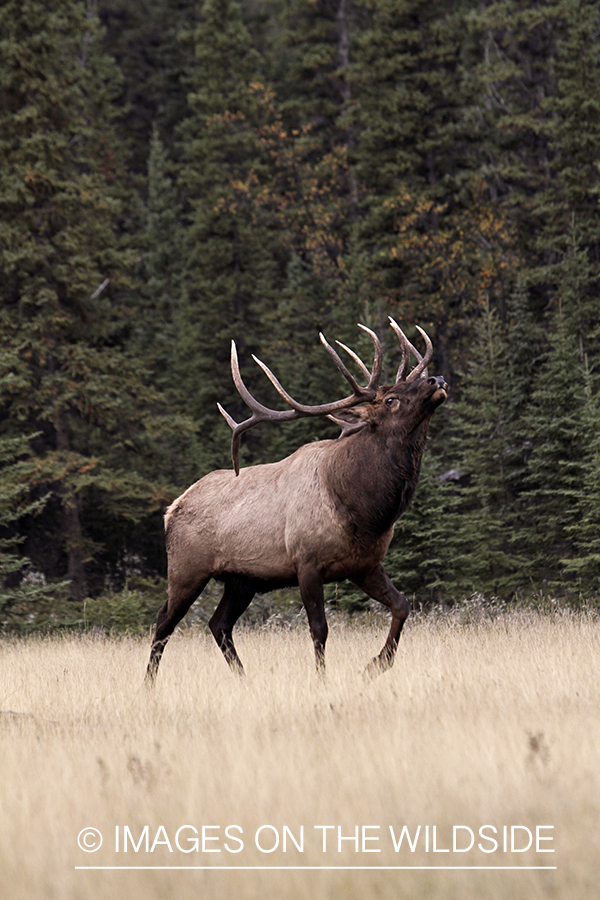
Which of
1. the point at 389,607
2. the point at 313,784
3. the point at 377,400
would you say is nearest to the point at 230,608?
the point at 389,607

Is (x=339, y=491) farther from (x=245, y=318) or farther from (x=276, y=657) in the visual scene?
(x=245, y=318)

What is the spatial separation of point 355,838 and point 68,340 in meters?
17.1

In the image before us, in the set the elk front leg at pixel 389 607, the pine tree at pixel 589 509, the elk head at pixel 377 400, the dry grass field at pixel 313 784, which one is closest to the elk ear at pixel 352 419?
the elk head at pixel 377 400

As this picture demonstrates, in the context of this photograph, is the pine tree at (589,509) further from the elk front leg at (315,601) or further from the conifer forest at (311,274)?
the elk front leg at (315,601)

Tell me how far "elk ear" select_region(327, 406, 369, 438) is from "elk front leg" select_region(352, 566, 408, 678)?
1157 millimetres

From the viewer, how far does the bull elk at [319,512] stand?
7.84m

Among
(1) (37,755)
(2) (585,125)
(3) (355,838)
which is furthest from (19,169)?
(3) (355,838)

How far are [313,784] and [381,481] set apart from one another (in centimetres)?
366

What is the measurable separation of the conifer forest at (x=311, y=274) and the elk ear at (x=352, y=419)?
19.2 ft

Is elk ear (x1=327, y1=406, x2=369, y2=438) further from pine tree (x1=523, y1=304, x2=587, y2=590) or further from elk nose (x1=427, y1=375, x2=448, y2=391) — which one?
pine tree (x1=523, y1=304, x2=587, y2=590)

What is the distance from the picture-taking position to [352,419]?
8328 millimetres

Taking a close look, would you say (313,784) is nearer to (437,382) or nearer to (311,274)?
(437,382)

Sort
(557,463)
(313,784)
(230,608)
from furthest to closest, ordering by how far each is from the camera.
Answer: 1. (557,463)
2. (230,608)
3. (313,784)

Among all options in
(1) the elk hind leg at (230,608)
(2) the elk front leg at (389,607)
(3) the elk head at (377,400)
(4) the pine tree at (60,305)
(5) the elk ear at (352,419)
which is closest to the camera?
(2) the elk front leg at (389,607)
